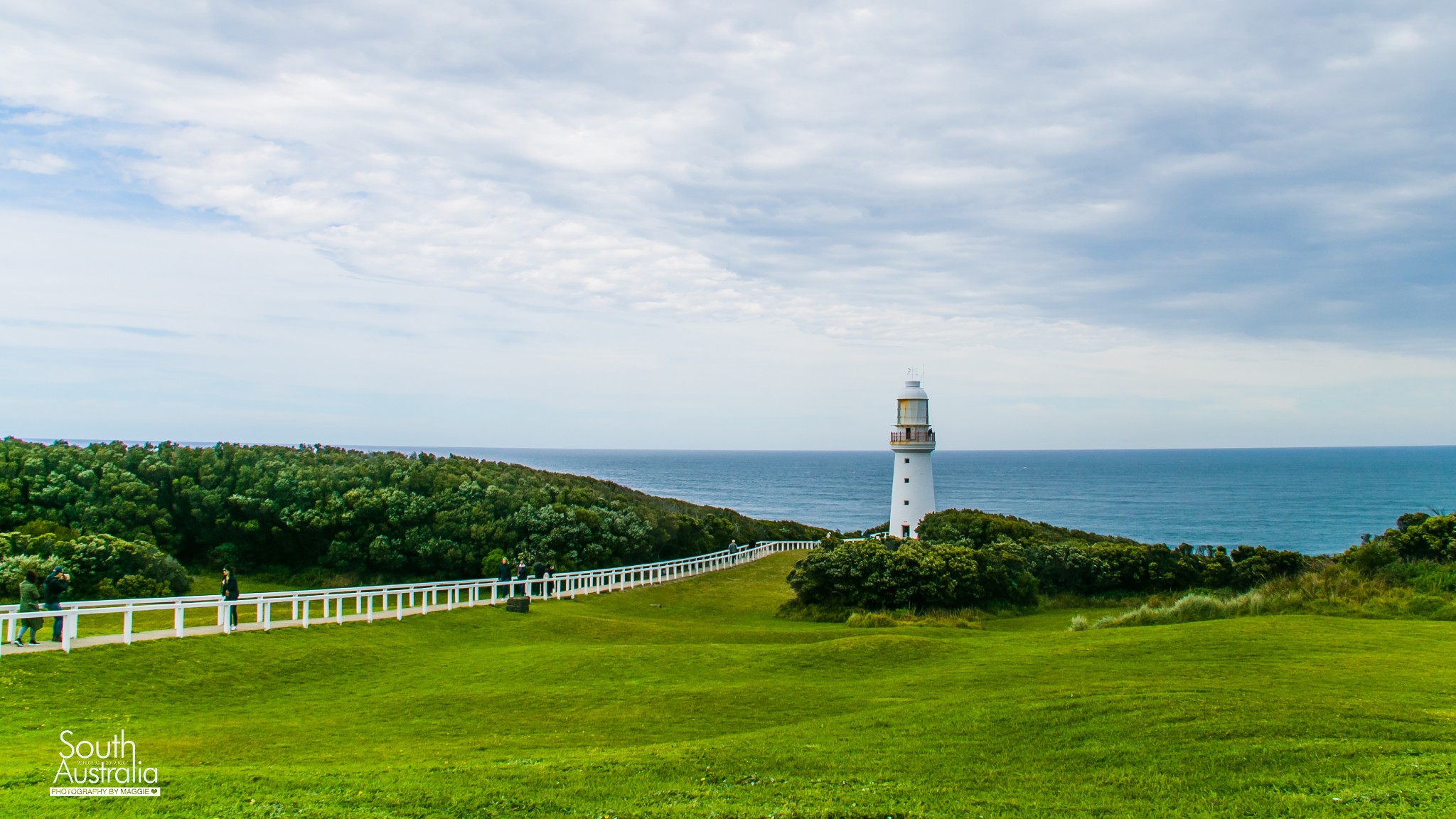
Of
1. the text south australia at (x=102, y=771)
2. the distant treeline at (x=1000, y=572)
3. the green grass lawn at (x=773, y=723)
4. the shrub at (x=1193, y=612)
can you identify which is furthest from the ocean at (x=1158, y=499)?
the text south australia at (x=102, y=771)

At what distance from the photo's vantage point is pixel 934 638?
1661 centimetres

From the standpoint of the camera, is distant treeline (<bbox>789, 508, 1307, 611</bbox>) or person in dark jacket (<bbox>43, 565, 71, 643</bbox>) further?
distant treeline (<bbox>789, 508, 1307, 611</bbox>)

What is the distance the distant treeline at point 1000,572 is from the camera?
2525cm

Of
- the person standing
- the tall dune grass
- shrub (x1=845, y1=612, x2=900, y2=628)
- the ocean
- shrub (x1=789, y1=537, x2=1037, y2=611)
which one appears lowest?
the ocean

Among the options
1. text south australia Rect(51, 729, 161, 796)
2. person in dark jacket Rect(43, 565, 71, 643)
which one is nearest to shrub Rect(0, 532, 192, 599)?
person in dark jacket Rect(43, 565, 71, 643)

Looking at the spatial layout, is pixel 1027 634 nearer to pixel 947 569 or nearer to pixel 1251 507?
pixel 947 569

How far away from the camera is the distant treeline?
25250 millimetres

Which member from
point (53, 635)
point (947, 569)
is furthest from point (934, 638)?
point (53, 635)

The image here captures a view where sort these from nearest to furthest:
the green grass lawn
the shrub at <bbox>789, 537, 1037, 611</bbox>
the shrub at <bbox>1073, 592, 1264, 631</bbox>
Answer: the green grass lawn, the shrub at <bbox>1073, 592, 1264, 631</bbox>, the shrub at <bbox>789, 537, 1037, 611</bbox>

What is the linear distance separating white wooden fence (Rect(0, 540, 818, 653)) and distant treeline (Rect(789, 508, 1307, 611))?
24.4 feet

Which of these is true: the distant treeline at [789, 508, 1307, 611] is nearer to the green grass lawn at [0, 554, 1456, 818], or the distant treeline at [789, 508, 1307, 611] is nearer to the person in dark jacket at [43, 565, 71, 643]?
the green grass lawn at [0, 554, 1456, 818]

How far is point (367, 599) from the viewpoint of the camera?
22938 mm

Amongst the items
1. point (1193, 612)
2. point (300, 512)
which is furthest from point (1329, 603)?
point (300, 512)

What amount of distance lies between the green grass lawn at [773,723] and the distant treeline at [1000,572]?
7092mm
